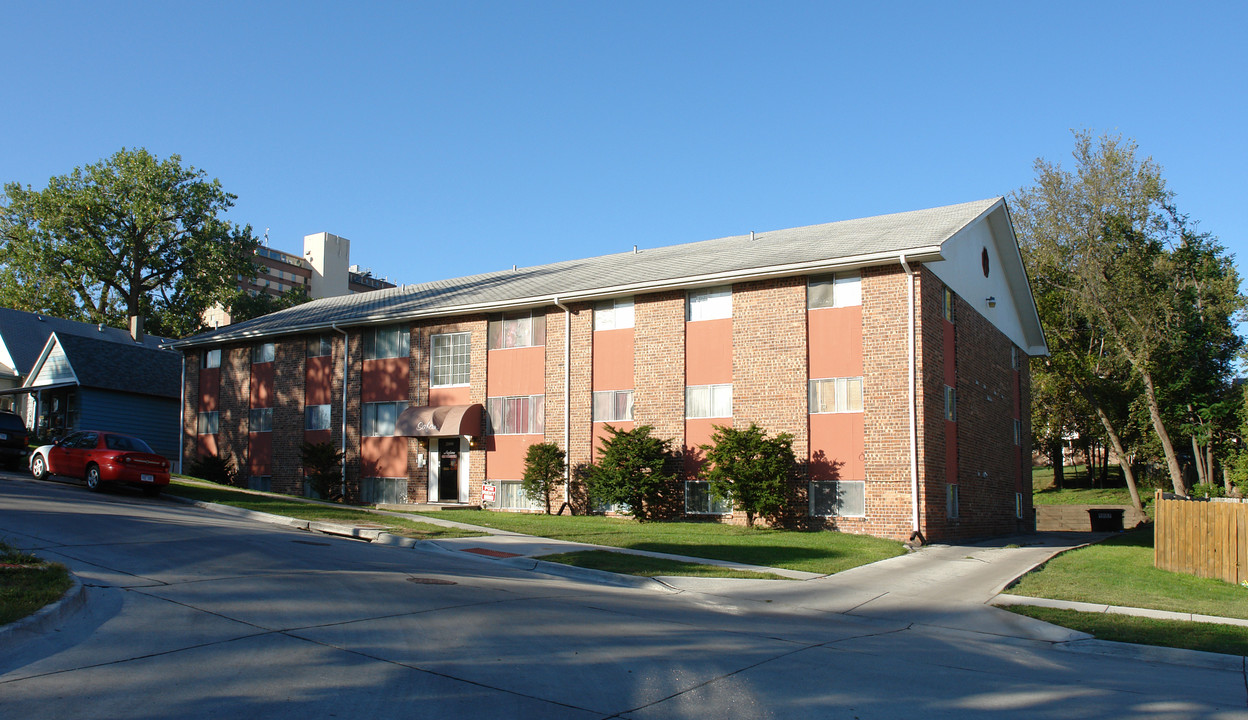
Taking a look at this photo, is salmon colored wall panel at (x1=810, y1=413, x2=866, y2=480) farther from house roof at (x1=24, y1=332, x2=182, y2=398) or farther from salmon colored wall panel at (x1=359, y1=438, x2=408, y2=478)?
house roof at (x1=24, y1=332, x2=182, y2=398)

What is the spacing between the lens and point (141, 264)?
5378cm

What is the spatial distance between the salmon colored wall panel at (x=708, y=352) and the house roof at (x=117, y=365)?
27531 mm

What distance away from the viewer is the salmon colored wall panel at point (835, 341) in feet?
72.3

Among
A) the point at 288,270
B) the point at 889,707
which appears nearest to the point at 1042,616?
the point at 889,707

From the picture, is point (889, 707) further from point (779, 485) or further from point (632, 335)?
point (632, 335)

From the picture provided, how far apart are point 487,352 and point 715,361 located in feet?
26.8

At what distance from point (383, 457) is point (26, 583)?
69.3ft

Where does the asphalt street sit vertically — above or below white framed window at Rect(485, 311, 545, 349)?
below

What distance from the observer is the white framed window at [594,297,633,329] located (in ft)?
84.5

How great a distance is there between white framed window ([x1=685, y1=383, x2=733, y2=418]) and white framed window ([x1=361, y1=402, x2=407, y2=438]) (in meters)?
10.7

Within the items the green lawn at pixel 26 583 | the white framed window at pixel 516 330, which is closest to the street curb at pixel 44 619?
the green lawn at pixel 26 583

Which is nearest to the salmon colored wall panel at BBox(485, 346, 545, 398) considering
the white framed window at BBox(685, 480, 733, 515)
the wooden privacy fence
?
the white framed window at BBox(685, 480, 733, 515)

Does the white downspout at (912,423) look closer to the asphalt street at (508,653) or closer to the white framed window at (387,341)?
the asphalt street at (508,653)

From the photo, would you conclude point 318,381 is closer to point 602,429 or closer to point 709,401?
point 602,429
